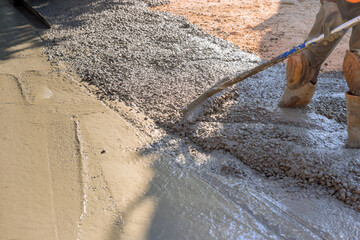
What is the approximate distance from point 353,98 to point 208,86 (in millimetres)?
1361

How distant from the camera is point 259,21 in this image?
551 centimetres

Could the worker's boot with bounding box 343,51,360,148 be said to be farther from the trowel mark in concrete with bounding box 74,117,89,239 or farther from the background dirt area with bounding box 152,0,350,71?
the trowel mark in concrete with bounding box 74,117,89,239

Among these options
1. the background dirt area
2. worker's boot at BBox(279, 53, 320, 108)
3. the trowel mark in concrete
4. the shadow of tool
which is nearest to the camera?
the trowel mark in concrete

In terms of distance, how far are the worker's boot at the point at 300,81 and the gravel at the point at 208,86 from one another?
0.11 metres

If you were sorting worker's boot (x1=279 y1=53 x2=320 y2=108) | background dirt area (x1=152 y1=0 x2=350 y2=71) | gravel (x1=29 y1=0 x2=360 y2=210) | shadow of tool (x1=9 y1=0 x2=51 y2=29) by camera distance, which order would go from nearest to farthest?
1. gravel (x1=29 y1=0 x2=360 y2=210)
2. worker's boot (x1=279 y1=53 x2=320 y2=108)
3. background dirt area (x1=152 y1=0 x2=350 y2=71)
4. shadow of tool (x1=9 y1=0 x2=51 y2=29)

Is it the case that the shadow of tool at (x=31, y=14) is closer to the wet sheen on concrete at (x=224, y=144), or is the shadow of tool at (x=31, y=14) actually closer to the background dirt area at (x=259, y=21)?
the wet sheen on concrete at (x=224, y=144)

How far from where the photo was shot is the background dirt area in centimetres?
452

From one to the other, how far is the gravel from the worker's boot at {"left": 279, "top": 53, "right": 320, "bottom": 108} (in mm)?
106

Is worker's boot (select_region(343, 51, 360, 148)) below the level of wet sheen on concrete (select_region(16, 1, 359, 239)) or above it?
above

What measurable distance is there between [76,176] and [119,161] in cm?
33

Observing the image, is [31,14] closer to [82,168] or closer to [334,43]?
[82,168]

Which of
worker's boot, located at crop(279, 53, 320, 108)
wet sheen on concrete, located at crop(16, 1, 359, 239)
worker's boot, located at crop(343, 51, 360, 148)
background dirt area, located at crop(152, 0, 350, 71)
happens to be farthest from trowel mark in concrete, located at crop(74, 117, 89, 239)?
background dirt area, located at crop(152, 0, 350, 71)

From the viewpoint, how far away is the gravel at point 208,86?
2312 mm

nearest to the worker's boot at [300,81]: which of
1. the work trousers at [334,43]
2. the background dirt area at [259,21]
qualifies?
the work trousers at [334,43]
